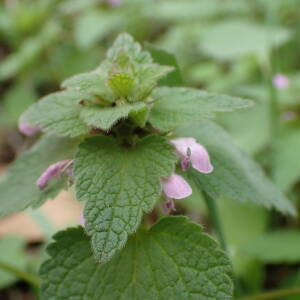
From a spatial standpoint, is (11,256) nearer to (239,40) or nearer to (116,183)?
(116,183)

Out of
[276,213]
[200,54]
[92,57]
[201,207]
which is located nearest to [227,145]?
[276,213]

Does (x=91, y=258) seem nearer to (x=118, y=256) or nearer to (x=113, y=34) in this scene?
(x=118, y=256)

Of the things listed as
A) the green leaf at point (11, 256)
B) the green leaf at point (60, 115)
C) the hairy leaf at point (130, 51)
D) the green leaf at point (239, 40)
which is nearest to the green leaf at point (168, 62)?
the hairy leaf at point (130, 51)

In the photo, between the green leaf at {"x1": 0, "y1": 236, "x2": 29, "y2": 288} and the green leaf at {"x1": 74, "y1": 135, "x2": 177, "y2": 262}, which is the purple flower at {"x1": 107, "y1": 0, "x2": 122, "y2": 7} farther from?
the green leaf at {"x1": 74, "y1": 135, "x2": 177, "y2": 262}

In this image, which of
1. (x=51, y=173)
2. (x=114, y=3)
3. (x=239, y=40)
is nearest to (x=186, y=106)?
(x=51, y=173)

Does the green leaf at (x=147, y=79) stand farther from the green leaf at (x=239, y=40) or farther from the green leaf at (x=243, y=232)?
the green leaf at (x=239, y=40)

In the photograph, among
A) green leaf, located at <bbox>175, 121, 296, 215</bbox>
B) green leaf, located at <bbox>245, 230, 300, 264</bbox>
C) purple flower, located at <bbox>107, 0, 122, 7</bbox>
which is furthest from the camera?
purple flower, located at <bbox>107, 0, 122, 7</bbox>

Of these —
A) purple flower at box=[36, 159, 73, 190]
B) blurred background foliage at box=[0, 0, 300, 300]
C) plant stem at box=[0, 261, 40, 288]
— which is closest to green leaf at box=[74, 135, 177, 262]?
purple flower at box=[36, 159, 73, 190]
